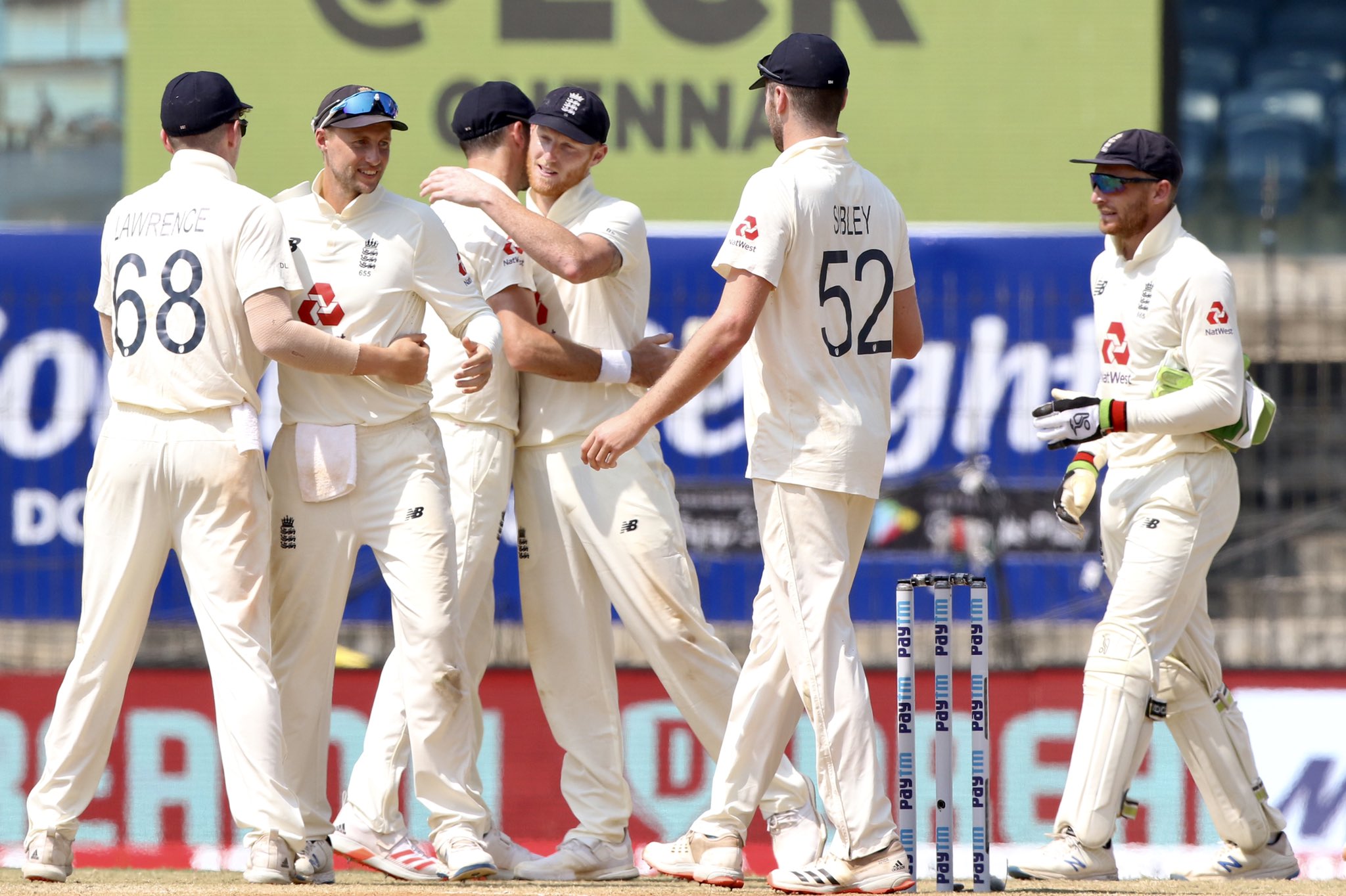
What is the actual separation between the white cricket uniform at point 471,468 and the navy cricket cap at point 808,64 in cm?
119

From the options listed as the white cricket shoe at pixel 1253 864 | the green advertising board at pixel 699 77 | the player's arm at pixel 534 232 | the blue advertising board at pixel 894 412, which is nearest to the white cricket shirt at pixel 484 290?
the player's arm at pixel 534 232

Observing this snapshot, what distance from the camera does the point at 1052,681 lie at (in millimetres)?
8766

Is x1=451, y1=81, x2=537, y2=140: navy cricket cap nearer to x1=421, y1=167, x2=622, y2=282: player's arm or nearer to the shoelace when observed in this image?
x1=421, y1=167, x2=622, y2=282: player's arm

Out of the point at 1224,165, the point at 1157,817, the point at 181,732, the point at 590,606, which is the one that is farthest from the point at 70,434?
the point at 1224,165

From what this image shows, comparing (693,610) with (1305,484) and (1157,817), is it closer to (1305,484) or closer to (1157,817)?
(1157,817)

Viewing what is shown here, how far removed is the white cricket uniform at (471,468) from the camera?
603cm

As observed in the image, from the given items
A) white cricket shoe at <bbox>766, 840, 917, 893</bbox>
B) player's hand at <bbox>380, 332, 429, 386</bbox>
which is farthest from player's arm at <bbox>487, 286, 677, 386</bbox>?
white cricket shoe at <bbox>766, 840, 917, 893</bbox>

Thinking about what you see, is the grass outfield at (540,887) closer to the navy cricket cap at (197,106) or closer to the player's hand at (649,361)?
the player's hand at (649,361)

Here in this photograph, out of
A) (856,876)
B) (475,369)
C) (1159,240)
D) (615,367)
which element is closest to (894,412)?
(1159,240)

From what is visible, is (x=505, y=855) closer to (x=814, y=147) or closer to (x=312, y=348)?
(x=312, y=348)

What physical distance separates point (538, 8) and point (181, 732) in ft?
17.2

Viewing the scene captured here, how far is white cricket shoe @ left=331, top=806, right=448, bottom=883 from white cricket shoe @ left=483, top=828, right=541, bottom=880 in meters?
0.19

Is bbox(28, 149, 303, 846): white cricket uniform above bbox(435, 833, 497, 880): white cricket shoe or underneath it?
Answer: above

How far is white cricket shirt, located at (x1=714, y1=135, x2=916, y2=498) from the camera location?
16.8 ft
